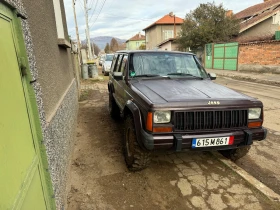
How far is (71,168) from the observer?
336cm

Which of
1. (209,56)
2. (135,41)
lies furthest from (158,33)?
(135,41)

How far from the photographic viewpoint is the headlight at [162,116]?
261 centimetres

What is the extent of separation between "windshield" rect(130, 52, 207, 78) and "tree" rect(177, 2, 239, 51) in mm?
18784

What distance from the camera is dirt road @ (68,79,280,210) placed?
2586mm

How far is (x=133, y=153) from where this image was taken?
303 cm

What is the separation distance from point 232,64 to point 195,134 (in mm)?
16648

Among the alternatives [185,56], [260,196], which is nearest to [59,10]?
[185,56]

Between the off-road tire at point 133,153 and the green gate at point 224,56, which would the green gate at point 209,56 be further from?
the off-road tire at point 133,153

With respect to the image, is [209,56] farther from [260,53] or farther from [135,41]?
[135,41]

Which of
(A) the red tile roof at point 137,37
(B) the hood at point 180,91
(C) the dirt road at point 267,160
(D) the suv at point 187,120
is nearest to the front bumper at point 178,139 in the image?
(D) the suv at point 187,120

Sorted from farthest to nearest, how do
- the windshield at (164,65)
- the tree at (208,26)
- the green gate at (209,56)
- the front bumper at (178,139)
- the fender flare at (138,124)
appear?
the tree at (208,26), the green gate at (209,56), the windshield at (164,65), the fender flare at (138,124), the front bumper at (178,139)

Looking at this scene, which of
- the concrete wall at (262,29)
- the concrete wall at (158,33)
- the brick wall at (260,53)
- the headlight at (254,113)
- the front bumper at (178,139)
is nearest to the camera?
the front bumper at (178,139)

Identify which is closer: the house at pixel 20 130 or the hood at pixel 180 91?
the house at pixel 20 130

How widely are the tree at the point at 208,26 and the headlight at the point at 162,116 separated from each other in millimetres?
20632
